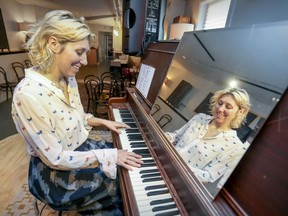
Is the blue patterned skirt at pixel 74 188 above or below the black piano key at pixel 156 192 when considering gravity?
below

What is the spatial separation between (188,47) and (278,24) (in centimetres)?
50

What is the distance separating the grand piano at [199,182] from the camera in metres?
0.42

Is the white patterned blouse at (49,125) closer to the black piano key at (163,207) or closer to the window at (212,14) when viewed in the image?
the black piano key at (163,207)

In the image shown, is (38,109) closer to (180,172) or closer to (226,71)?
(180,172)

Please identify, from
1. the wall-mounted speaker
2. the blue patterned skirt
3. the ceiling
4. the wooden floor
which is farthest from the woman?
the ceiling

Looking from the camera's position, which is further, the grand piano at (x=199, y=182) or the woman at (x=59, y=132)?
the woman at (x=59, y=132)

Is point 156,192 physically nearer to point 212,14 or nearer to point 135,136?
point 135,136

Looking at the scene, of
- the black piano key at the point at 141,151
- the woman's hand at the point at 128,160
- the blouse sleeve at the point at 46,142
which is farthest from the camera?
the black piano key at the point at 141,151

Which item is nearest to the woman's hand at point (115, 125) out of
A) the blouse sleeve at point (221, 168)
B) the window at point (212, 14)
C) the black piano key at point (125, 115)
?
the black piano key at point (125, 115)

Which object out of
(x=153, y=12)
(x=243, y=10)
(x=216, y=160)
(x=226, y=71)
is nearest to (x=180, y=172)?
(x=216, y=160)

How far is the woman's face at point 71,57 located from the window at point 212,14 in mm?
2044

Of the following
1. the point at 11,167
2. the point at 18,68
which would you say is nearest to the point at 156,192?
the point at 11,167

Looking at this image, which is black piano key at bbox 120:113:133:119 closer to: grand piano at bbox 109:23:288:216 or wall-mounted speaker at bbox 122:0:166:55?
grand piano at bbox 109:23:288:216

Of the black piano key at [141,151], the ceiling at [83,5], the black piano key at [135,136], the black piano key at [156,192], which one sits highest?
the ceiling at [83,5]
